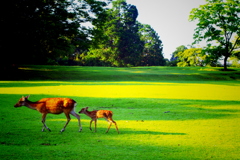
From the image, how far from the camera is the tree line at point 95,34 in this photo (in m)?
34.4

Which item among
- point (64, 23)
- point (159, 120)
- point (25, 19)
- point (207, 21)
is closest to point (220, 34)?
point (207, 21)

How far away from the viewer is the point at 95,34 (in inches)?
1757

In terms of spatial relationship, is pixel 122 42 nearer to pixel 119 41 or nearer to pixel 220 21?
pixel 119 41

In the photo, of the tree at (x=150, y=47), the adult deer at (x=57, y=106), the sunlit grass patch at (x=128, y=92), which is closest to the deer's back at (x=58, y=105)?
the adult deer at (x=57, y=106)

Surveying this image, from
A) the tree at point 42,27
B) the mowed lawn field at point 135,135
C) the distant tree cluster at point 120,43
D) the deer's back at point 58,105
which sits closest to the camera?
the mowed lawn field at point 135,135

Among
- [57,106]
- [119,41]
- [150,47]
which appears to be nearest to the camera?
[57,106]

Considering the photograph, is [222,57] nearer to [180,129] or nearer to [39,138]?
[180,129]

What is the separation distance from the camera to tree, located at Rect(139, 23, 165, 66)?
91.1 metres

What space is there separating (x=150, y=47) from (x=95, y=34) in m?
51.4

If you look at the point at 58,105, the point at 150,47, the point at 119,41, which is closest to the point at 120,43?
the point at 119,41

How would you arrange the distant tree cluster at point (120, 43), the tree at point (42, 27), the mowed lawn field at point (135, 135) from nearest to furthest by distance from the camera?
1. the mowed lawn field at point (135, 135)
2. the tree at point (42, 27)
3. the distant tree cluster at point (120, 43)

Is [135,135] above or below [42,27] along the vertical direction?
below

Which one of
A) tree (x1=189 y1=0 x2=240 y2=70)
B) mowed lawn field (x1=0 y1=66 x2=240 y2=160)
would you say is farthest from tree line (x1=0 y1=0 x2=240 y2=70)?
mowed lawn field (x1=0 y1=66 x2=240 y2=160)

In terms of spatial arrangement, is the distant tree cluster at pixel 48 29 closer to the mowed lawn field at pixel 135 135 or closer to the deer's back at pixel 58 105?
the mowed lawn field at pixel 135 135
